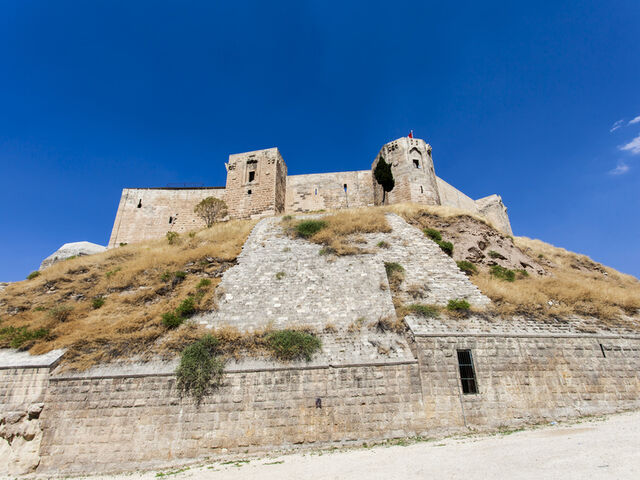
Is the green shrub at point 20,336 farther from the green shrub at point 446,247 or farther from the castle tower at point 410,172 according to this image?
the castle tower at point 410,172

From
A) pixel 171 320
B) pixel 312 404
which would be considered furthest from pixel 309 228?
pixel 312 404

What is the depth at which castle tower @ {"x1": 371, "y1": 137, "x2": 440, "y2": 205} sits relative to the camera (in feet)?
80.8

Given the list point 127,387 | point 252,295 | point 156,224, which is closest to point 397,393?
point 252,295

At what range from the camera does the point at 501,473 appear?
5.52m

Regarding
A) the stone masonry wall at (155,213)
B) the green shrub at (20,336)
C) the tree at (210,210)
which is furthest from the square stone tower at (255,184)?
the green shrub at (20,336)

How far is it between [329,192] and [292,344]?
2038 cm

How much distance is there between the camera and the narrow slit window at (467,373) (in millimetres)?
9753

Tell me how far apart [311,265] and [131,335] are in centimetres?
741

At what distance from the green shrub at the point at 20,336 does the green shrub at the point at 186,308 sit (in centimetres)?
463

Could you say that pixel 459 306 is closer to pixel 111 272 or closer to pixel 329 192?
pixel 111 272

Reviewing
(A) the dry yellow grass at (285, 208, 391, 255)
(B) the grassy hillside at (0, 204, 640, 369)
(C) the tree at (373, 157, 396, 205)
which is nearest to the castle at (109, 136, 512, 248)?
(C) the tree at (373, 157, 396, 205)

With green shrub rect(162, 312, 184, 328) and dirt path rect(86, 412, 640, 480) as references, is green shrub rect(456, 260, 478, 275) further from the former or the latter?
green shrub rect(162, 312, 184, 328)

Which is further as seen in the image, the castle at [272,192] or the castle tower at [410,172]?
the castle at [272,192]

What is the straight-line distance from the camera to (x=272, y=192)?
85.8 ft
